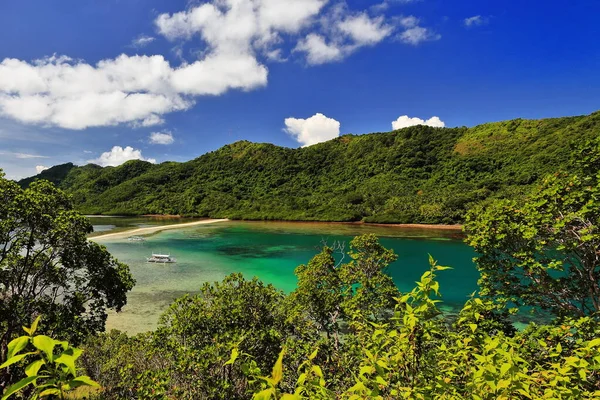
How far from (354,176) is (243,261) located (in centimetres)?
8872

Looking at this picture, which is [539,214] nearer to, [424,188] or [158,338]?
[158,338]

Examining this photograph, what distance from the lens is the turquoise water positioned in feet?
86.7

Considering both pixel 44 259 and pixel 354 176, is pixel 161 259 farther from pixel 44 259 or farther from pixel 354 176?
pixel 354 176

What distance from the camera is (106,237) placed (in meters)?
58.2

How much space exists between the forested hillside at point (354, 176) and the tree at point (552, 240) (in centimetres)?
5824

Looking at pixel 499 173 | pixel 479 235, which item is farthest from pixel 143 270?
pixel 499 173

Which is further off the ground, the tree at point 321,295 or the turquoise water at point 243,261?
the tree at point 321,295

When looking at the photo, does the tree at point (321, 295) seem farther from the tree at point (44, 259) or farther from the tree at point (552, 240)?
the tree at point (44, 259)

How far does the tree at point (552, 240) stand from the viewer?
9352 millimetres

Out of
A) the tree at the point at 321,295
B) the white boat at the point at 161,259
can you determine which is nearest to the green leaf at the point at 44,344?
the tree at the point at 321,295

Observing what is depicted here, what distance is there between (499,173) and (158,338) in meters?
96.7

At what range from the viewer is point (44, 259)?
10.0 metres

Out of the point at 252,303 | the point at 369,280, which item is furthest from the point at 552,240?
the point at 252,303

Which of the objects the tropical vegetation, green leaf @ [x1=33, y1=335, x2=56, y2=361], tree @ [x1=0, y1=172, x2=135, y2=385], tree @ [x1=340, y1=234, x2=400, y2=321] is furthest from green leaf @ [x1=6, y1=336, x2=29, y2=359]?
tree @ [x1=340, y1=234, x2=400, y2=321]
